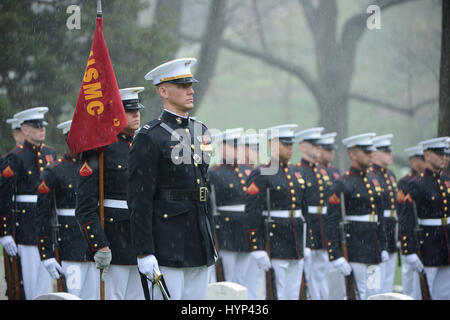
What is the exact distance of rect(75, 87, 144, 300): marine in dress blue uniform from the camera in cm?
491

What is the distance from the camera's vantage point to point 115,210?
16.6ft

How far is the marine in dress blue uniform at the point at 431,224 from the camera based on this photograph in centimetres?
759

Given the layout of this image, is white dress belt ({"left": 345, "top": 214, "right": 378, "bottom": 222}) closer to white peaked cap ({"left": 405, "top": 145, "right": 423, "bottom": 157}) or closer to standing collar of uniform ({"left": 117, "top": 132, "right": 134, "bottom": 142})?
white peaked cap ({"left": 405, "top": 145, "right": 423, "bottom": 157})

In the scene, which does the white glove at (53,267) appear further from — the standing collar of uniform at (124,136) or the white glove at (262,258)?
the white glove at (262,258)

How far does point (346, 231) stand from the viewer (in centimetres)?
769

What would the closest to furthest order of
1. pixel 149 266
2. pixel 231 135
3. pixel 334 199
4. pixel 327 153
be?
pixel 149 266 → pixel 334 199 → pixel 231 135 → pixel 327 153

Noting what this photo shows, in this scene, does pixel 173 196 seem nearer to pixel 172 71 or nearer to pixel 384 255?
pixel 172 71

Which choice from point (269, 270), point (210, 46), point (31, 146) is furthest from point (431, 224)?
point (210, 46)

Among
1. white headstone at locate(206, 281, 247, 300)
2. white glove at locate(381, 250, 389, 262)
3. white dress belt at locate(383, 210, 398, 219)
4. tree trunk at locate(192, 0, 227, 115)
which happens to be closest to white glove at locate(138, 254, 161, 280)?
white headstone at locate(206, 281, 247, 300)

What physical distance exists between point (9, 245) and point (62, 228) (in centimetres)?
108

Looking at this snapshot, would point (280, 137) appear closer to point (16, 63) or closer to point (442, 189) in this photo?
point (442, 189)

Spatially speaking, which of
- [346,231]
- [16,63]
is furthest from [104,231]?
[16,63]

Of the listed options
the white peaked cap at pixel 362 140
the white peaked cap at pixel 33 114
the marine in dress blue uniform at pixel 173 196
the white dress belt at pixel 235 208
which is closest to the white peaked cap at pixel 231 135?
the white dress belt at pixel 235 208

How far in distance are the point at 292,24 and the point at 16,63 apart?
1581 cm
